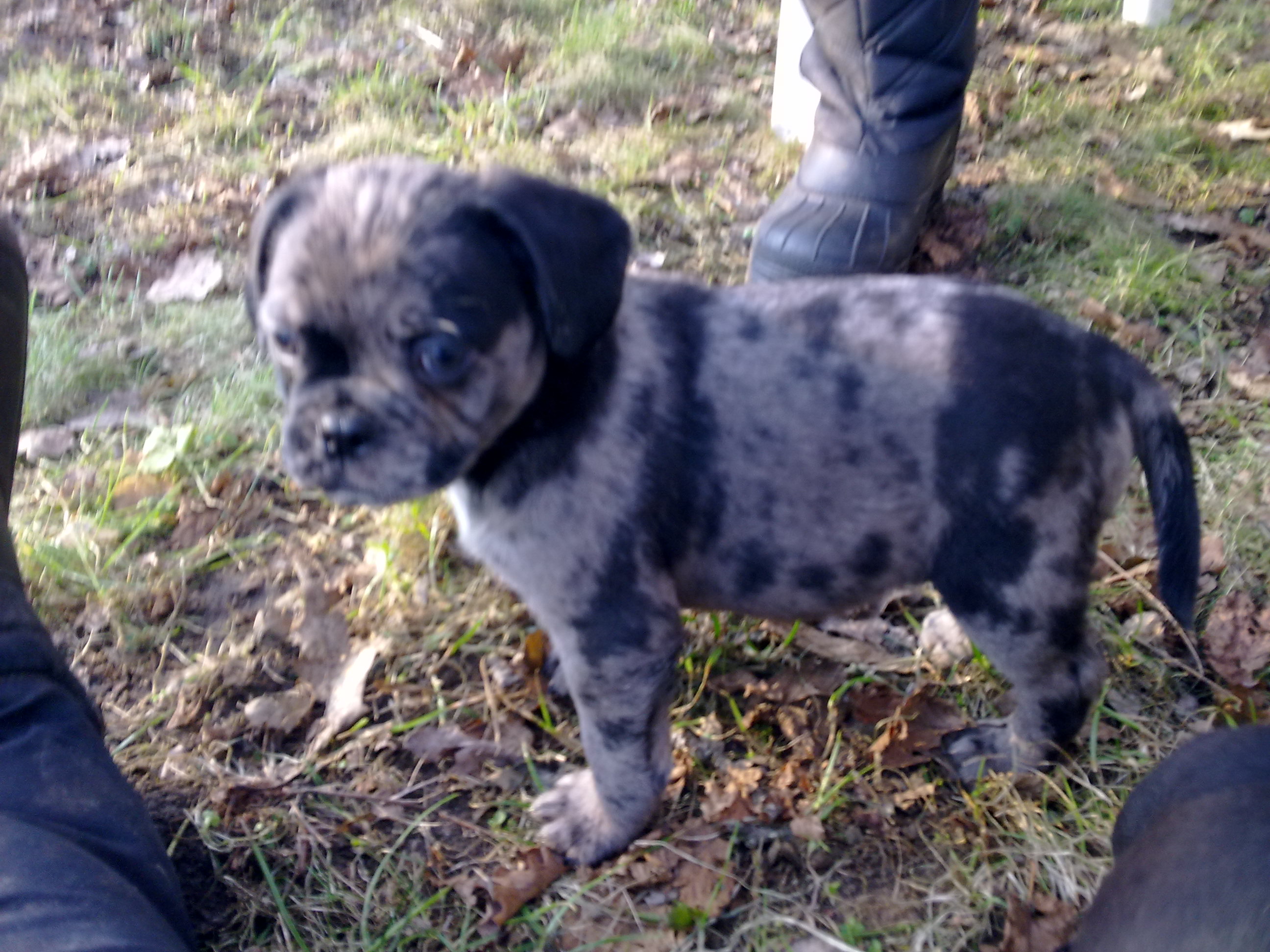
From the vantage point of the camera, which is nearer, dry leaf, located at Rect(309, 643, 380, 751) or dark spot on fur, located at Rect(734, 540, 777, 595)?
dark spot on fur, located at Rect(734, 540, 777, 595)

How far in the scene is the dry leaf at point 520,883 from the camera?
3.32m

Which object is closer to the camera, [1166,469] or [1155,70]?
[1166,469]

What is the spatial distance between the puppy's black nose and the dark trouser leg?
1318mm

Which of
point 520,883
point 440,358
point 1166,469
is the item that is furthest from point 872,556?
point 520,883

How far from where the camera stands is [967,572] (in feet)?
10.2

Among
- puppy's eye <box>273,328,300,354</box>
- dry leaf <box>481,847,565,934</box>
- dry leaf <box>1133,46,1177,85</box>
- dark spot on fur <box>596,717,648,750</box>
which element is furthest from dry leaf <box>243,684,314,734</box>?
dry leaf <box>1133,46,1177,85</box>

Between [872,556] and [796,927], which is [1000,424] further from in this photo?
[796,927]

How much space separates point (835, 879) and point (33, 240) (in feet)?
18.8

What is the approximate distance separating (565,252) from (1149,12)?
23.5 ft

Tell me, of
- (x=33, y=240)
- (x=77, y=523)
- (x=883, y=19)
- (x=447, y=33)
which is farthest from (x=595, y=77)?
(x=77, y=523)

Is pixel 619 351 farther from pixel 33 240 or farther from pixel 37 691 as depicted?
pixel 33 240

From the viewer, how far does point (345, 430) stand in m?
2.71

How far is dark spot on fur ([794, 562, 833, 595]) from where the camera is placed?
125 inches

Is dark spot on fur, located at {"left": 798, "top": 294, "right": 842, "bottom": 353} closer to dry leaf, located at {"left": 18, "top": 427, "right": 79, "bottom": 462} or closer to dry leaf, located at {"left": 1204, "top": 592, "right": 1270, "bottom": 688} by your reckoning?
dry leaf, located at {"left": 1204, "top": 592, "right": 1270, "bottom": 688}
